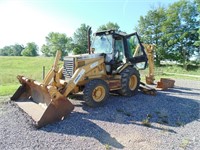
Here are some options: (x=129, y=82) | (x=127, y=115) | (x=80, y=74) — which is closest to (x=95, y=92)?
(x=80, y=74)

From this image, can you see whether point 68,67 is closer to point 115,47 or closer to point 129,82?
point 115,47

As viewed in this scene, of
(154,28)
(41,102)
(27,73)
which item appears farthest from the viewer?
(154,28)

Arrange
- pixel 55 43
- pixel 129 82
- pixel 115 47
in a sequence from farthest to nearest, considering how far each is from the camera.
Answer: pixel 55 43 < pixel 129 82 < pixel 115 47

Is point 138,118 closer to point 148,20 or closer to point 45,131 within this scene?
point 45,131

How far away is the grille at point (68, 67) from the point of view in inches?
259

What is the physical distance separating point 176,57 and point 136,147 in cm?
3148

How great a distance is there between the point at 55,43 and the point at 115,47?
63373 mm

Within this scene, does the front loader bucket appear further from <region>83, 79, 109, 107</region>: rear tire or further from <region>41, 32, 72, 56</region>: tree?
<region>41, 32, 72, 56</region>: tree

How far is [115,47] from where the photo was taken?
24.9ft

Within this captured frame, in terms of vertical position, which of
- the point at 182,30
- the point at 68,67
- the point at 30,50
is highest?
the point at 182,30

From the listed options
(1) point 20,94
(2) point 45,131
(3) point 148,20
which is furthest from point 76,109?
(3) point 148,20

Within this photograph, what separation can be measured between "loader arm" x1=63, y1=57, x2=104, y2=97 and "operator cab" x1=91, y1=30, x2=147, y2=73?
586mm

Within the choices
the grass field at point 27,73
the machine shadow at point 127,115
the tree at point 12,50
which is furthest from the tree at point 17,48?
the machine shadow at point 127,115

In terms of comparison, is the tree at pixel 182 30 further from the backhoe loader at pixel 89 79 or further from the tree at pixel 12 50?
the tree at pixel 12 50
